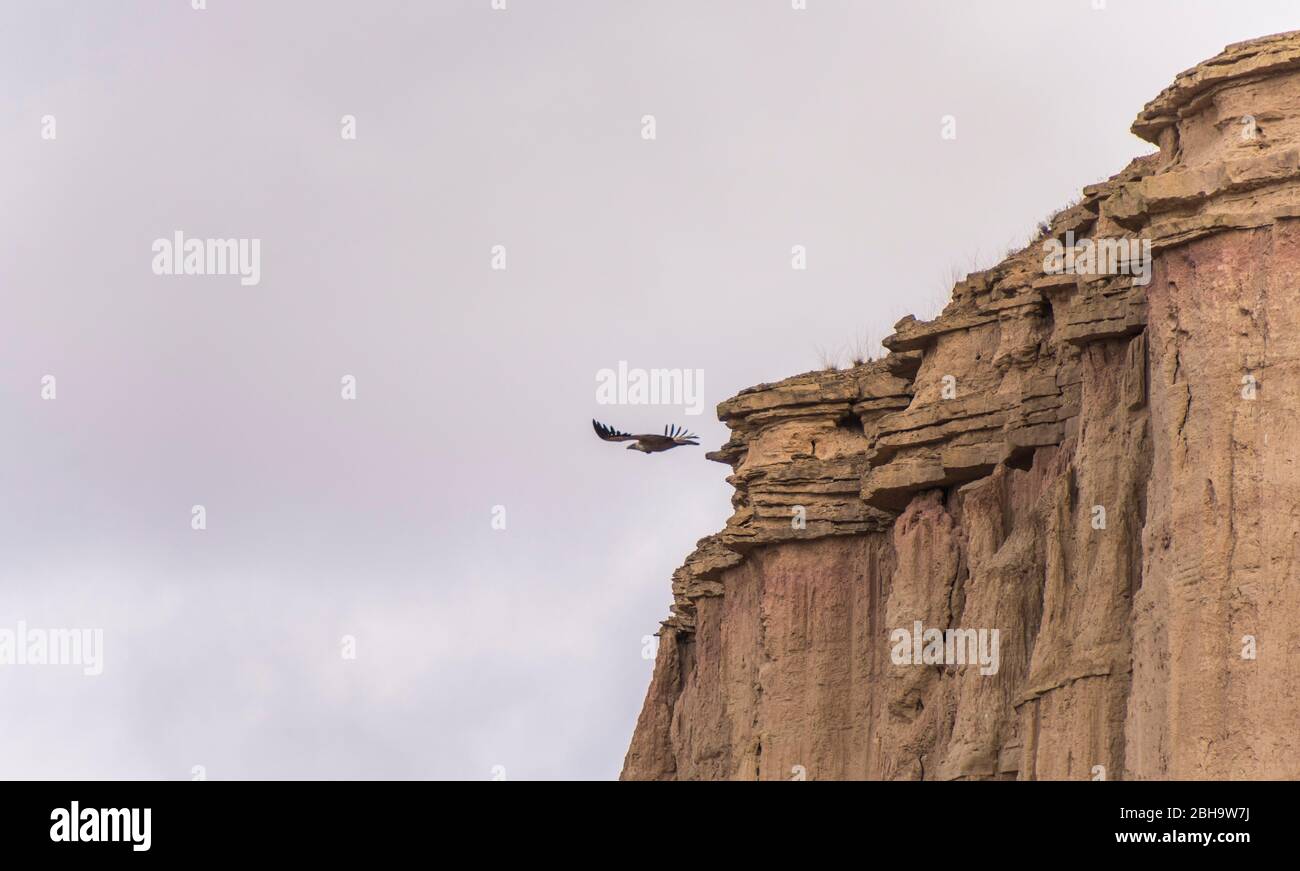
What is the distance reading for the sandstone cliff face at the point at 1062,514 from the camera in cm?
4128

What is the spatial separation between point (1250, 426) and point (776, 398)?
1805 cm

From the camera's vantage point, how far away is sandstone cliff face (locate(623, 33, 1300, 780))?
4128 cm

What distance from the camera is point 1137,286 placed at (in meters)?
47.3

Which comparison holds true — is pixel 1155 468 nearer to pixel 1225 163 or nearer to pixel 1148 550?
pixel 1148 550

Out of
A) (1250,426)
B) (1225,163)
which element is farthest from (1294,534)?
(1225,163)

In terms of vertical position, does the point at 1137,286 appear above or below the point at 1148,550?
above

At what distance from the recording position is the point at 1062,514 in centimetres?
4762

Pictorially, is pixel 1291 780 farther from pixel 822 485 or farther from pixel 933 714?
pixel 822 485

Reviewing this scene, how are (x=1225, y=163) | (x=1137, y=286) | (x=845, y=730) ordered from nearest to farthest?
1. (x=1225, y=163)
2. (x=1137, y=286)
3. (x=845, y=730)

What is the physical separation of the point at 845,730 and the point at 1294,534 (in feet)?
53.6

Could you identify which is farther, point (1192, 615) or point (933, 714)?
point (933, 714)
